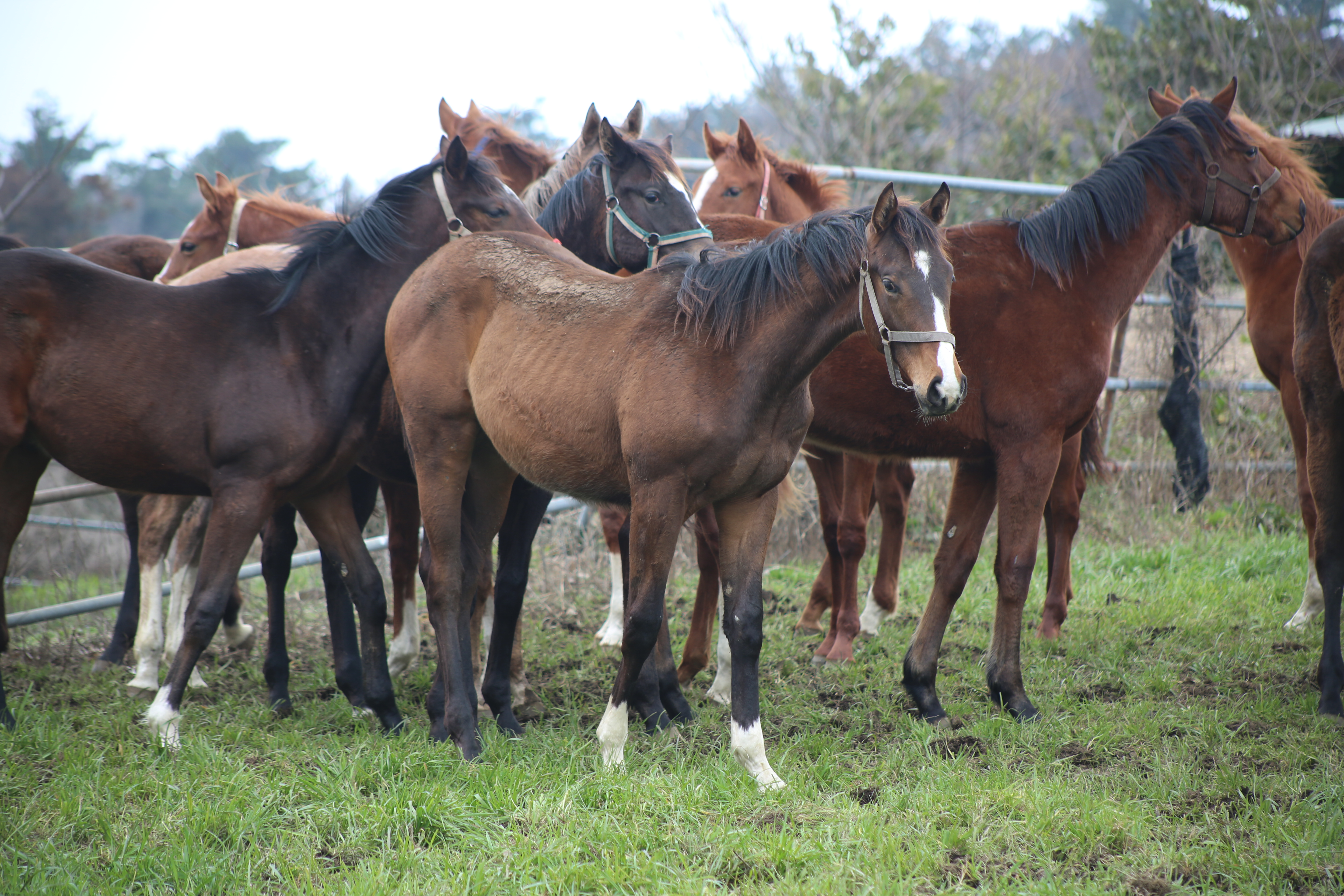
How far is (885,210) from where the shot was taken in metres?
3.09

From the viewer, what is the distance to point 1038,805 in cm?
292

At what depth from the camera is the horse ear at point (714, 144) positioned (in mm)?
6004

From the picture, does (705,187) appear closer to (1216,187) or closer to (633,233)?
(633,233)

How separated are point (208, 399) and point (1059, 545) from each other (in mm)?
4322

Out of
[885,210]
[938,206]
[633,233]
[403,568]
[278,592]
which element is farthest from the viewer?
[403,568]

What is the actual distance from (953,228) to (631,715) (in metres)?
2.62

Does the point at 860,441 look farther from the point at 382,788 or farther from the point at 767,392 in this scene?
the point at 382,788

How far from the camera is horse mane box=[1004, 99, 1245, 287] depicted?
410 centimetres

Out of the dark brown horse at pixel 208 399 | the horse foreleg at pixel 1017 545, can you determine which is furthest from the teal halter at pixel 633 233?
Result: the horse foreleg at pixel 1017 545

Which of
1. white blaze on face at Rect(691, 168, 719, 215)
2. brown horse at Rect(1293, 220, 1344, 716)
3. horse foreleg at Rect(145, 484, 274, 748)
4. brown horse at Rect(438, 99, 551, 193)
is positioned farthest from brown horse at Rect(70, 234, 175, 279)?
brown horse at Rect(1293, 220, 1344, 716)

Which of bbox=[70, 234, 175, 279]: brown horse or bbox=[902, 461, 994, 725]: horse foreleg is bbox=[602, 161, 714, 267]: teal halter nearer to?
bbox=[902, 461, 994, 725]: horse foreleg

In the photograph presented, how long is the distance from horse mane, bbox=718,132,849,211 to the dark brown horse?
2711 mm

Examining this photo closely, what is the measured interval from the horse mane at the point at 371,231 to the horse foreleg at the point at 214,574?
93 centimetres

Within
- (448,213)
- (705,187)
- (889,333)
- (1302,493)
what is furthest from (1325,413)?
(448,213)
